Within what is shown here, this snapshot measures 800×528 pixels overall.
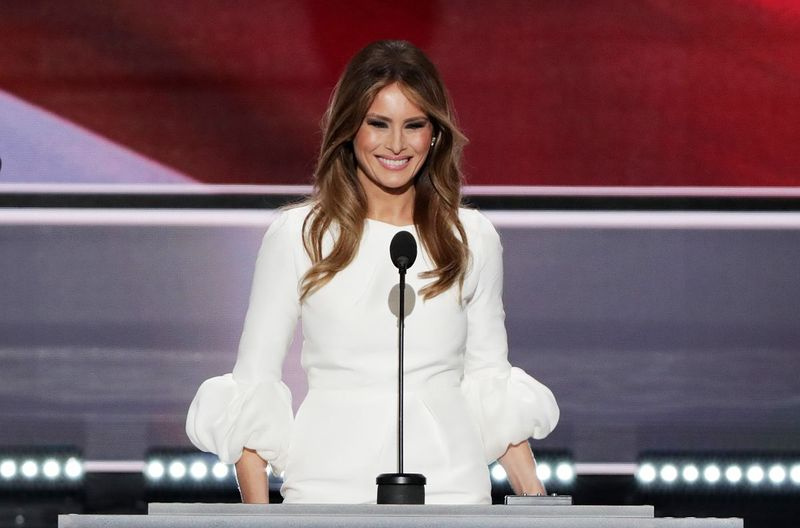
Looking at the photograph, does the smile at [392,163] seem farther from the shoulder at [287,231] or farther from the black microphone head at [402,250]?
the black microphone head at [402,250]

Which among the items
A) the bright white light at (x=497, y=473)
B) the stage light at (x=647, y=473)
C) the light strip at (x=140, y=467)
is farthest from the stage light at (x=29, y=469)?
the stage light at (x=647, y=473)

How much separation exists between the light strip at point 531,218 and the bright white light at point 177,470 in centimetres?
69

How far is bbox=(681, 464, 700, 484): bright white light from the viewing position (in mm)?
4078

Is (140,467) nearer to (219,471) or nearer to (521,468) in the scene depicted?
(219,471)

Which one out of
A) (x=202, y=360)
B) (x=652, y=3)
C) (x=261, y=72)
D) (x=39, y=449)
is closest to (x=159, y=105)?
(x=261, y=72)

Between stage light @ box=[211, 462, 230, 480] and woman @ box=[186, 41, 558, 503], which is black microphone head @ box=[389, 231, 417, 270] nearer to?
woman @ box=[186, 41, 558, 503]

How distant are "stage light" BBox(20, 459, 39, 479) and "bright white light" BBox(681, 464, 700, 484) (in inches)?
73.6

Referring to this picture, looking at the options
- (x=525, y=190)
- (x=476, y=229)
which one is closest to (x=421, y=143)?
A: (x=476, y=229)

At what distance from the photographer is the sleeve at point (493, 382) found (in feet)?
7.94

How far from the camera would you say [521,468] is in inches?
95.1

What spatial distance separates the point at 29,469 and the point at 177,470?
426 millimetres

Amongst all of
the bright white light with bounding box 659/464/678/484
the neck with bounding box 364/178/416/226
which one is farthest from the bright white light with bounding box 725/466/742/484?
the neck with bounding box 364/178/416/226

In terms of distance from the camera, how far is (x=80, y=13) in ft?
13.2

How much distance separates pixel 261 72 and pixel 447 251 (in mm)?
1765
